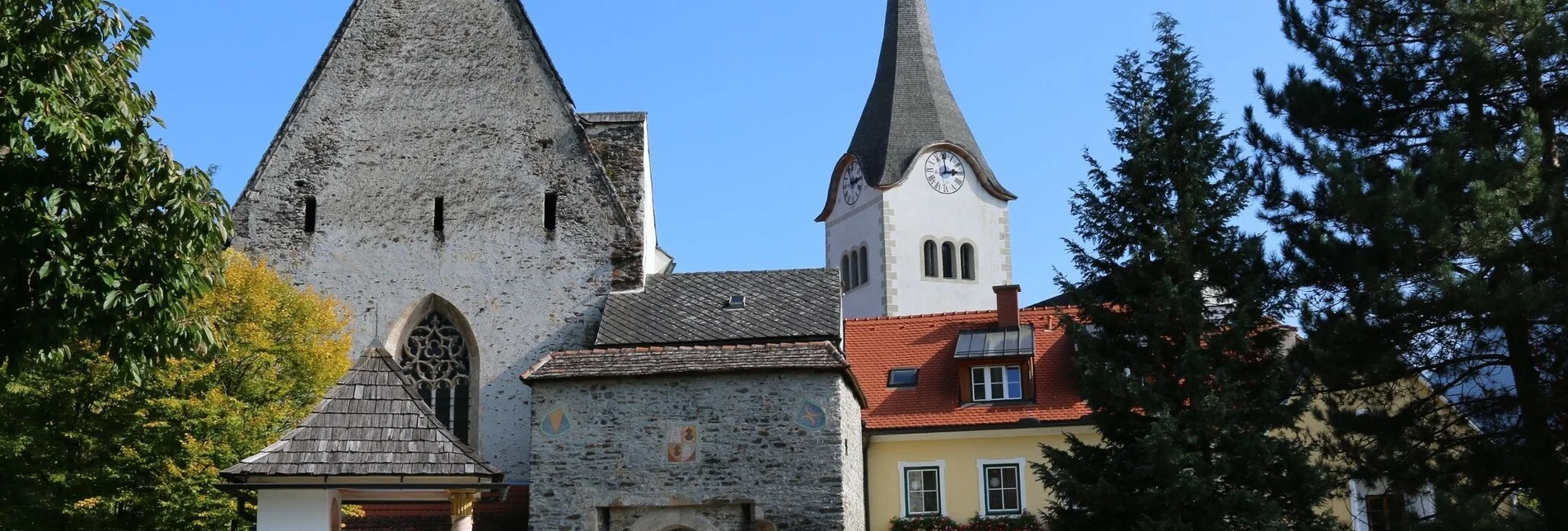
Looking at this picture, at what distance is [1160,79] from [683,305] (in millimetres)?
8671

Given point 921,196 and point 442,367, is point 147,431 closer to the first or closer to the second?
point 442,367

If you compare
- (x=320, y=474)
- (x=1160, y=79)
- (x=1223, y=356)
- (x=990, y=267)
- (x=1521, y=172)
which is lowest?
(x=320, y=474)

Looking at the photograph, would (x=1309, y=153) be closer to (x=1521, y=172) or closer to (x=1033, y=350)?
(x=1521, y=172)

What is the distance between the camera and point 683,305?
24.6 meters

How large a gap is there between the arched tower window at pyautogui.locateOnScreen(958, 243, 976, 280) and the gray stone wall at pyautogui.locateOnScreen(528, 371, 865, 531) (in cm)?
3451

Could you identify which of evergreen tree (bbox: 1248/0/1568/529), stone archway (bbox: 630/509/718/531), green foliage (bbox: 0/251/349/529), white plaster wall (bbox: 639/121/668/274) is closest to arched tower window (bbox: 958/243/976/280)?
white plaster wall (bbox: 639/121/668/274)

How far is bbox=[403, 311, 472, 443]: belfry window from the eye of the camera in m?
24.4

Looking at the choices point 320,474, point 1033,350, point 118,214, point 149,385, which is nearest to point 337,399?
point 320,474

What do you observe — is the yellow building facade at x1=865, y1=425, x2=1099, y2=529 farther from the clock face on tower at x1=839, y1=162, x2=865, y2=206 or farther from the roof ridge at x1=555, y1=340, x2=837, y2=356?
the clock face on tower at x1=839, y1=162, x2=865, y2=206

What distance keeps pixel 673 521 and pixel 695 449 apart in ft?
3.08

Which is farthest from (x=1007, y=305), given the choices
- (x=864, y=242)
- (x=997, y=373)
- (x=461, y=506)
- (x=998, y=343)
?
(x=864, y=242)

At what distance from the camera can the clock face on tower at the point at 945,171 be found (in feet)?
178

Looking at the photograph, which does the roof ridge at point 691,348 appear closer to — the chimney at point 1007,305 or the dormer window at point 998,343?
the dormer window at point 998,343

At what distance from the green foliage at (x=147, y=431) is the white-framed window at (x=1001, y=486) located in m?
9.69
